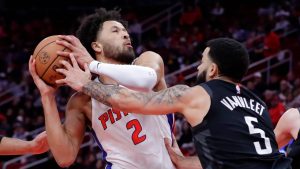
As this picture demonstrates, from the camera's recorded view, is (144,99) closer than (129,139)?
Yes

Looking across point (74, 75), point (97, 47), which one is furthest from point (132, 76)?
point (97, 47)

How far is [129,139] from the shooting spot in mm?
3912

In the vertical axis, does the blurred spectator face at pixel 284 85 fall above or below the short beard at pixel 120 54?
below

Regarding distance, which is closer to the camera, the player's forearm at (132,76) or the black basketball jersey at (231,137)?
the black basketball jersey at (231,137)

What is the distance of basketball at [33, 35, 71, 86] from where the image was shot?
146 inches

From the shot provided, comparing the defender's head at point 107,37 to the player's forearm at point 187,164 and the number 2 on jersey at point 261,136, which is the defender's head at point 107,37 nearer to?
the player's forearm at point 187,164

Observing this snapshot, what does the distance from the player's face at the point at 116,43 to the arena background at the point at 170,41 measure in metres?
5.06

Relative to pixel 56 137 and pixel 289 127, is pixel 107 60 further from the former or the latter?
pixel 289 127

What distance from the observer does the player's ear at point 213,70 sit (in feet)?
11.3

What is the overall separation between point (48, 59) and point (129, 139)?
0.78 m

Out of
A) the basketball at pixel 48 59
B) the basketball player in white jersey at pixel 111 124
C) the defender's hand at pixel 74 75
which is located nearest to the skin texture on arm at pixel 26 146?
the basketball player in white jersey at pixel 111 124

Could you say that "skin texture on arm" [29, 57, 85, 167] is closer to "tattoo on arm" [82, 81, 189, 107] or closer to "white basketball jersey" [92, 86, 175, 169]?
"white basketball jersey" [92, 86, 175, 169]

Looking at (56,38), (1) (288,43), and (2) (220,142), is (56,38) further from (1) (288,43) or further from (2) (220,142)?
(1) (288,43)

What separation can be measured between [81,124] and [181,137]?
5515 mm
